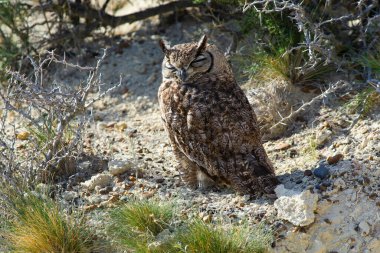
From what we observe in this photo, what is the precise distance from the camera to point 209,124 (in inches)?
191

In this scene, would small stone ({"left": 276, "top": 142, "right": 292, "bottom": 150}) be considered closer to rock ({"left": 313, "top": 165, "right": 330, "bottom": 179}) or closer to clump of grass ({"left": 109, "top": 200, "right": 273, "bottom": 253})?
rock ({"left": 313, "top": 165, "right": 330, "bottom": 179})

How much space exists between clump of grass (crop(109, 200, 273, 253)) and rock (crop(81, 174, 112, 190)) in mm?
544

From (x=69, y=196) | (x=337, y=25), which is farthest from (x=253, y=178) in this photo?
(x=337, y=25)

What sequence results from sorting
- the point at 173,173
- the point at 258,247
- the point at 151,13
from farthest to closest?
the point at 151,13, the point at 173,173, the point at 258,247

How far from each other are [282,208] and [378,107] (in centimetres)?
156

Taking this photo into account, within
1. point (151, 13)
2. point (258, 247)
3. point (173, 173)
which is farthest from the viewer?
point (151, 13)

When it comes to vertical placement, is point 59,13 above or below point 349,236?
above

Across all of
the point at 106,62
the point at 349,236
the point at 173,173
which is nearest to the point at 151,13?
the point at 106,62

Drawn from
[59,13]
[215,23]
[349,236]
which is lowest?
[349,236]

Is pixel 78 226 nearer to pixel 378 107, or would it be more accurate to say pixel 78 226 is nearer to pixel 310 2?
pixel 378 107

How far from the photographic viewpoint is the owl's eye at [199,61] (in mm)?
5043

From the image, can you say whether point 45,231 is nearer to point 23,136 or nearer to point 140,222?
point 140,222

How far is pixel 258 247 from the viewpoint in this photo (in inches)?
171

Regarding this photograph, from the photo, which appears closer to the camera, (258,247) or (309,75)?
(258,247)
